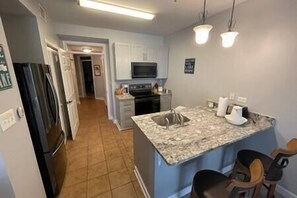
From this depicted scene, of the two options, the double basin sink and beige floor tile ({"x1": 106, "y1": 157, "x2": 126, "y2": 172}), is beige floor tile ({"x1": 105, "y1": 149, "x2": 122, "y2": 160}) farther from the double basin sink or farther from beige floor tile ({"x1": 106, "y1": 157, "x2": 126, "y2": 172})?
the double basin sink

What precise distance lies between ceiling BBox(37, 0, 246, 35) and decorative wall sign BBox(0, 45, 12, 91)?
1.38 metres

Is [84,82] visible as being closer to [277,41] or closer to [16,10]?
[16,10]

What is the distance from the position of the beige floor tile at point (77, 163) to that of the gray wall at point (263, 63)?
2569mm

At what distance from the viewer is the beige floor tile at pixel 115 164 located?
2119 millimetres

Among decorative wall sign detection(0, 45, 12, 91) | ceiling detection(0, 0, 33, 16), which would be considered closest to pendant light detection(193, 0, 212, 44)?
decorative wall sign detection(0, 45, 12, 91)

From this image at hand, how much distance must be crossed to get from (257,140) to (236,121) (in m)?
0.60

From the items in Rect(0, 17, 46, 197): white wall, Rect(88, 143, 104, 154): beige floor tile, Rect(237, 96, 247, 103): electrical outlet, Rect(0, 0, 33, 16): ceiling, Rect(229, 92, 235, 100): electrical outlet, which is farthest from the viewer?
Rect(88, 143, 104, 154): beige floor tile

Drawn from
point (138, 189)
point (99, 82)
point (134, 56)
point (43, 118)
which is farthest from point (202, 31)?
point (99, 82)

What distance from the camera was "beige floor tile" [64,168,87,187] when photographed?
186 cm

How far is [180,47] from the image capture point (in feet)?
10.5

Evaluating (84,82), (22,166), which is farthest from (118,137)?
(84,82)

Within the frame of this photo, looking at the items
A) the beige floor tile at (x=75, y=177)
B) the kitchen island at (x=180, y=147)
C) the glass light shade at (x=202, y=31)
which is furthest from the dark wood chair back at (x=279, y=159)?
the beige floor tile at (x=75, y=177)

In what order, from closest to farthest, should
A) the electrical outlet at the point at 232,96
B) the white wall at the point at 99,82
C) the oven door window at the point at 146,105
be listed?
the electrical outlet at the point at 232,96 → the oven door window at the point at 146,105 → the white wall at the point at 99,82

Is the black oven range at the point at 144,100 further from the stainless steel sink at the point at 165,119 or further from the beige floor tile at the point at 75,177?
the beige floor tile at the point at 75,177
